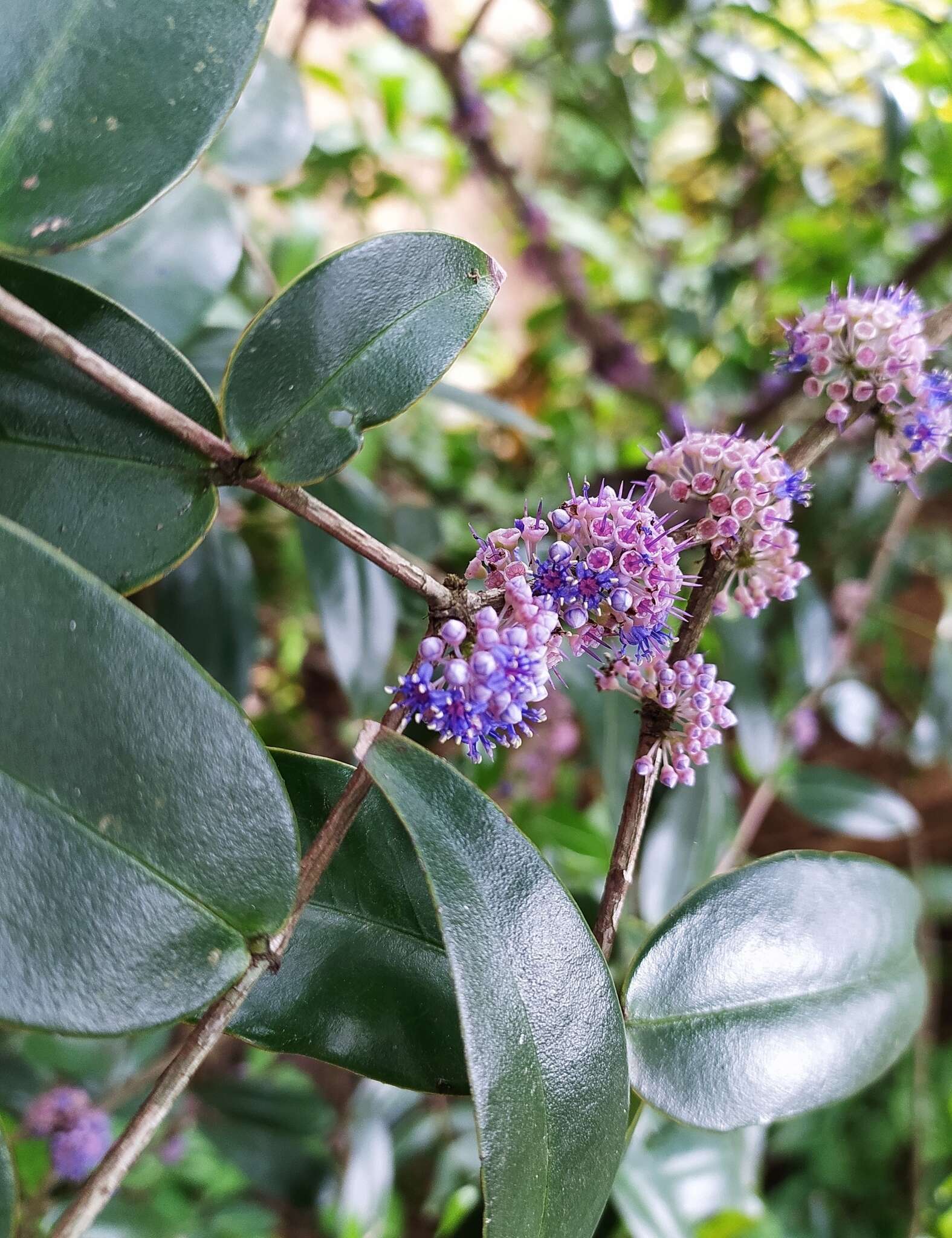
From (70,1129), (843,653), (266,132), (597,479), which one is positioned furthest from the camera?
(597,479)

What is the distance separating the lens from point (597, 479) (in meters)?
1.39

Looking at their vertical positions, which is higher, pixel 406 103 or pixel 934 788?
pixel 406 103

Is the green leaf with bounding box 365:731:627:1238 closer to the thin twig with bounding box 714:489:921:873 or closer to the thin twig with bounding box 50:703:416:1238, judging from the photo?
the thin twig with bounding box 50:703:416:1238

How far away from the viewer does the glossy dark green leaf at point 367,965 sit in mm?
422

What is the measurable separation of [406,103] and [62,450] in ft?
6.19

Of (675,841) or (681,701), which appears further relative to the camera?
(675,841)

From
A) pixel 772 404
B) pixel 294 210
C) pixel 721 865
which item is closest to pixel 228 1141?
pixel 721 865

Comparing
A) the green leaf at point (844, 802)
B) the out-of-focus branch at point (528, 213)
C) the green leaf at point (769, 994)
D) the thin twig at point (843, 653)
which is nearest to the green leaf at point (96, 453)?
the green leaf at point (769, 994)

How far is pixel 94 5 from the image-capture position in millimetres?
431

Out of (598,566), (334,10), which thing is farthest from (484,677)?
(334,10)

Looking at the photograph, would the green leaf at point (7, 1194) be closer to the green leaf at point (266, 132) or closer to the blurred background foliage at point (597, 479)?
the blurred background foliage at point (597, 479)

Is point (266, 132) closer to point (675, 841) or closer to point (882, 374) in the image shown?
point (882, 374)

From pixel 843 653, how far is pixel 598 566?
869 millimetres

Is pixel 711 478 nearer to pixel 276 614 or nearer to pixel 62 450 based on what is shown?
pixel 62 450
